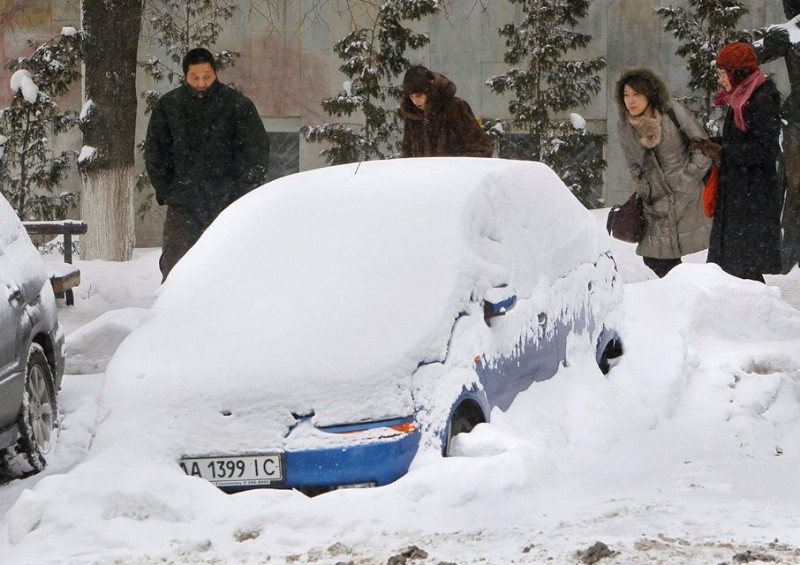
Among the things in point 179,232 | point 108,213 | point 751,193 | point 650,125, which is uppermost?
point 650,125

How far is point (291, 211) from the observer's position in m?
6.58

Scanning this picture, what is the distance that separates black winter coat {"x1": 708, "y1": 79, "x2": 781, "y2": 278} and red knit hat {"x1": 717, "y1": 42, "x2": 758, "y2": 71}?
0.64 feet

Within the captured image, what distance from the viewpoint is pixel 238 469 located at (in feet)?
17.6

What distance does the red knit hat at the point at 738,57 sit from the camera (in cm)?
937

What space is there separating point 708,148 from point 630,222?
85 cm

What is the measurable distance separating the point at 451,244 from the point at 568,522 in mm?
1603

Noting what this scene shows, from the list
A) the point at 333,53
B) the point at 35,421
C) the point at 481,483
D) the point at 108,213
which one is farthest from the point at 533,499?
the point at 333,53

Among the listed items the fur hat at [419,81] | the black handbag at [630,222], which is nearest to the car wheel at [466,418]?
the black handbag at [630,222]

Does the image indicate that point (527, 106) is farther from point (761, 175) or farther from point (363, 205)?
point (363, 205)

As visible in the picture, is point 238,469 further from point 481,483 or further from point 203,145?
point 203,145

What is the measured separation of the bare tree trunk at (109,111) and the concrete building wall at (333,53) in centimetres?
655

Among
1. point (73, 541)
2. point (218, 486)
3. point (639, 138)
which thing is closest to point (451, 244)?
point (218, 486)

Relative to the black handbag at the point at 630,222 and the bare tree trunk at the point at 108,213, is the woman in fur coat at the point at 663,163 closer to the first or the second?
the black handbag at the point at 630,222

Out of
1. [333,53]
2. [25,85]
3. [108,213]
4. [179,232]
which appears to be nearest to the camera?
[179,232]
